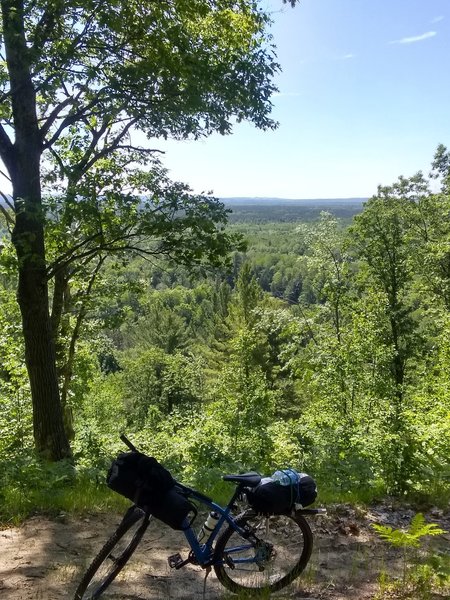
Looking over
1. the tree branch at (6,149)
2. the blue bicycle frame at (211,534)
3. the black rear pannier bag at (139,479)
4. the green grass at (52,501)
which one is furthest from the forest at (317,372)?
the black rear pannier bag at (139,479)

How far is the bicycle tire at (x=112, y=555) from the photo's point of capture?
10.5ft

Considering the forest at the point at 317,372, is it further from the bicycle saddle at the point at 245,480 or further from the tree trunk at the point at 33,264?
the bicycle saddle at the point at 245,480

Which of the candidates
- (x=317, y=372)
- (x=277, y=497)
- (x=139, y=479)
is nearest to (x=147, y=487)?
(x=139, y=479)

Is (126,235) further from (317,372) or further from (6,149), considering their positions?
(317,372)

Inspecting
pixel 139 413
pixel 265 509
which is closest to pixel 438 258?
pixel 265 509

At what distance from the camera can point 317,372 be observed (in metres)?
18.0

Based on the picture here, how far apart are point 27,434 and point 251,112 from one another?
9.10 meters

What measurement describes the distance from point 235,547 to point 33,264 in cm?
504

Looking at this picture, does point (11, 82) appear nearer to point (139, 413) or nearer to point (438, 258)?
point (438, 258)

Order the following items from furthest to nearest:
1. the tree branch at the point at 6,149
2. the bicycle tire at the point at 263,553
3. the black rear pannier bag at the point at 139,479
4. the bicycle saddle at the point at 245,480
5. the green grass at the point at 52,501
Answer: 1. the tree branch at the point at 6,149
2. the green grass at the point at 52,501
3. the bicycle tire at the point at 263,553
4. the bicycle saddle at the point at 245,480
5. the black rear pannier bag at the point at 139,479

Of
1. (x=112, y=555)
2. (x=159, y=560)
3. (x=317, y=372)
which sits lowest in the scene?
(x=317, y=372)

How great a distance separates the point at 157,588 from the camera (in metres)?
3.76

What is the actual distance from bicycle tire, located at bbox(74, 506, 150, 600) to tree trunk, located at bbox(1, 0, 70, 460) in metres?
4.07

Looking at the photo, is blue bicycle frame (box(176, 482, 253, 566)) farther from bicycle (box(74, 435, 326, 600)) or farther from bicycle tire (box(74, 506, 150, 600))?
bicycle tire (box(74, 506, 150, 600))
